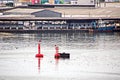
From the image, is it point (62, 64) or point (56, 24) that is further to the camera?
point (56, 24)

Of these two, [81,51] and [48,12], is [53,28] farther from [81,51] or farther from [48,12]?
[81,51]

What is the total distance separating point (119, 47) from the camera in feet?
140

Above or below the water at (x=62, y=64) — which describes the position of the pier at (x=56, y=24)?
below

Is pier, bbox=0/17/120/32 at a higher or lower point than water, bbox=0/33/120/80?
lower

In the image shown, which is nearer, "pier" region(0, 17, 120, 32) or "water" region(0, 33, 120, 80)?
"water" region(0, 33, 120, 80)

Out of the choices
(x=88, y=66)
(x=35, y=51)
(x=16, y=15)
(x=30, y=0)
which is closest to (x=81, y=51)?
(x=35, y=51)

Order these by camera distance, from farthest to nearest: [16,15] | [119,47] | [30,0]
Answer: [30,0]
[16,15]
[119,47]

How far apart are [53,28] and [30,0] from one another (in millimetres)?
35418

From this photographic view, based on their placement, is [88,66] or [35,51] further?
[35,51]

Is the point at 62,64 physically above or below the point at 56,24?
above

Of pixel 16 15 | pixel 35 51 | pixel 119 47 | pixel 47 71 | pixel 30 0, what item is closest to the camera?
pixel 47 71

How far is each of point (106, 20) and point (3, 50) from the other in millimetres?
39559

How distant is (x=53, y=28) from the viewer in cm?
7481

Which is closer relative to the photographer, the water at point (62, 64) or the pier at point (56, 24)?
the water at point (62, 64)
